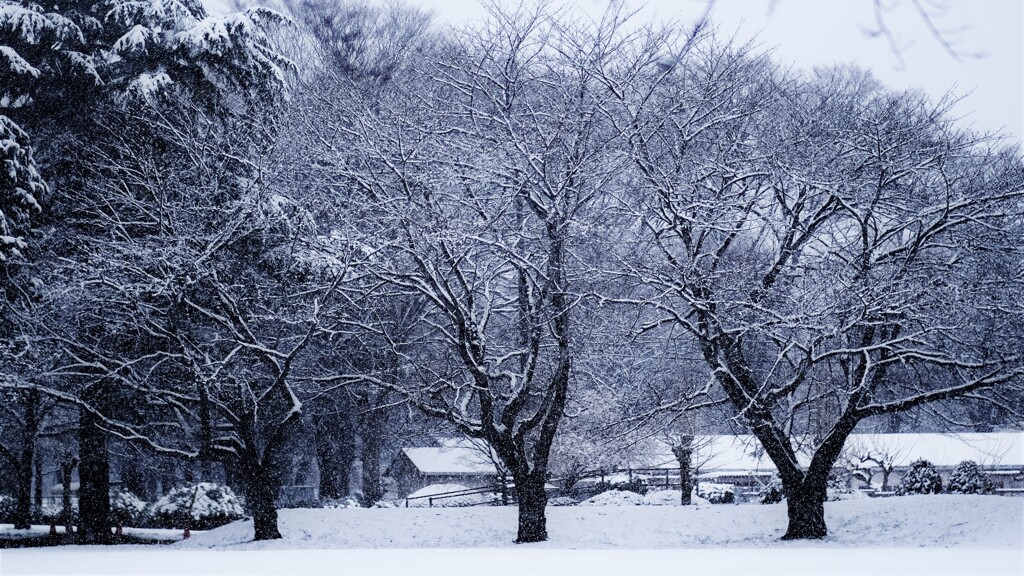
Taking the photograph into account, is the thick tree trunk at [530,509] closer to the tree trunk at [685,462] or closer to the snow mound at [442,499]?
the tree trunk at [685,462]

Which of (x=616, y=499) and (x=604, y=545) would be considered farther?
(x=616, y=499)

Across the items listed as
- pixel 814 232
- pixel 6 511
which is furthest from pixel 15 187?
pixel 6 511

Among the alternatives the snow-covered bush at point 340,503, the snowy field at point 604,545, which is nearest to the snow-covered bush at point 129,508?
the snow-covered bush at point 340,503

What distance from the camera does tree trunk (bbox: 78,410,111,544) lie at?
17938 mm

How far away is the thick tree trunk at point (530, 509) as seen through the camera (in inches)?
605

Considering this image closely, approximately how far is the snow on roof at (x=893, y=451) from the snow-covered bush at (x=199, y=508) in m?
12.7

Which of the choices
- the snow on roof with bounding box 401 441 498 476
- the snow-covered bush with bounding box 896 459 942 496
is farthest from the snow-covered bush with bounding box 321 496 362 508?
the snow-covered bush with bounding box 896 459 942 496

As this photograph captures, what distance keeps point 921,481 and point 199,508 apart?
18224mm

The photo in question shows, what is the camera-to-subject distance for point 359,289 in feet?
53.1

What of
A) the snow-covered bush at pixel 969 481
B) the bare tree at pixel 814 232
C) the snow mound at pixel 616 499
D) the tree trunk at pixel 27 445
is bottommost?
the snow mound at pixel 616 499

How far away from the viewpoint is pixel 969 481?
19531 millimetres

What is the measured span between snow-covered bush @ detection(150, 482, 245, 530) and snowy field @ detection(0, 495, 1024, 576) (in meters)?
5.28

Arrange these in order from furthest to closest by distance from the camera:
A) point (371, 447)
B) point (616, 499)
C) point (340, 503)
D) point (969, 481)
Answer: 1. point (371, 447)
2. point (616, 499)
3. point (340, 503)
4. point (969, 481)

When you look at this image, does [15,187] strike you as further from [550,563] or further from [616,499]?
[616,499]
